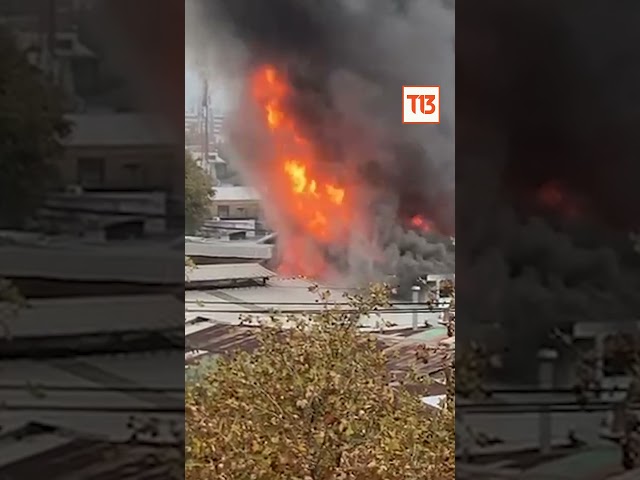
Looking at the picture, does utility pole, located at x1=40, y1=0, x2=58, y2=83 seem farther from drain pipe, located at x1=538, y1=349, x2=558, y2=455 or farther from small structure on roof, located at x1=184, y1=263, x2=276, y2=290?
drain pipe, located at x1=538, y1=349, x2=558, y2=455

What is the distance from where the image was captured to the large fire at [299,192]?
2.39 m

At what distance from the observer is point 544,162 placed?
1786 millimetres

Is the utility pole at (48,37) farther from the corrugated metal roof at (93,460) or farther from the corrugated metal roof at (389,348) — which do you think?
the corrugated metal roof at (389,348)

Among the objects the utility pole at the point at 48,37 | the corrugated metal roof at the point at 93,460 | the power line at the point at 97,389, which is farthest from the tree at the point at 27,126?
the corrugated metal roof at the point at 93,460

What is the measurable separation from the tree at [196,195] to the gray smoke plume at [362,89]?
0.13 metres

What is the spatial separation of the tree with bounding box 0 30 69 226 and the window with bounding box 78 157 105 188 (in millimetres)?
55

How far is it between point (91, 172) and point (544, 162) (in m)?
0.93

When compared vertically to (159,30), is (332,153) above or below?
below

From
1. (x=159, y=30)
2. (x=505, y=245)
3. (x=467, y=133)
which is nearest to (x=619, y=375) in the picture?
(x=505, y=245)

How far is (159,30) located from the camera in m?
1.76

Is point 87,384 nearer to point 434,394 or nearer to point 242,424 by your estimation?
point 242,424

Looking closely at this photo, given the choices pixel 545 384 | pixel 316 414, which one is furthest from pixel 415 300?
pixel 545 384

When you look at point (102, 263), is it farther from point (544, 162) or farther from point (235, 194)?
point (544, 162)

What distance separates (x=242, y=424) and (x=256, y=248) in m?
0.51
